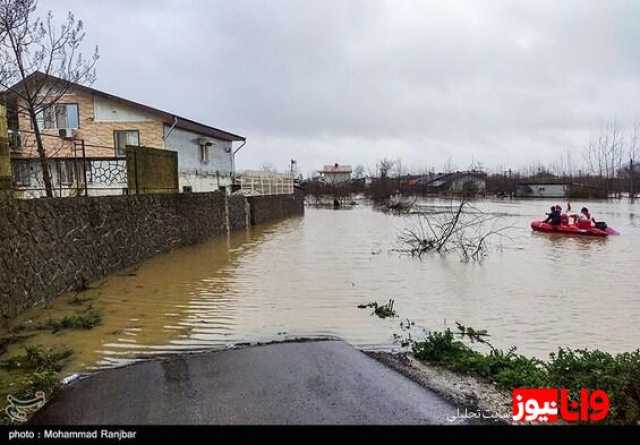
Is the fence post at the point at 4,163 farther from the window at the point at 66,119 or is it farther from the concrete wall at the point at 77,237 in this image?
the window at the point at 66,119

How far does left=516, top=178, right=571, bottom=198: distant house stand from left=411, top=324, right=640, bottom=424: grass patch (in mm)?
64454

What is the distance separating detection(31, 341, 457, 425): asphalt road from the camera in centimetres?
343

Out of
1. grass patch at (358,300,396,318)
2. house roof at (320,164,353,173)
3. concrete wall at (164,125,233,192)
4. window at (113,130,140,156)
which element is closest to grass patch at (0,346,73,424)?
grass patch at (358,300,396,318)

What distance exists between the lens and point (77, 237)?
9.12 m

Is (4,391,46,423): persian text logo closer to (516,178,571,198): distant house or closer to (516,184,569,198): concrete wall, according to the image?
(516,184,569,198): concrete wall

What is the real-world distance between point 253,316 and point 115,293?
324 cm

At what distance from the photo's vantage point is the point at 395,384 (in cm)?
414

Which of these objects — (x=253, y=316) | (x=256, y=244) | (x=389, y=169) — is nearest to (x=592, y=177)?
(x=389, y=169)

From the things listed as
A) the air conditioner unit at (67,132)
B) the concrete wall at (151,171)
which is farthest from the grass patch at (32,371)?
the air conditioner unit at (67,132)

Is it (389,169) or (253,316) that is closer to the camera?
(253,316)

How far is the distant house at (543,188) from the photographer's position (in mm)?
63312

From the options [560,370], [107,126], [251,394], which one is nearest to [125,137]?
[107,126]

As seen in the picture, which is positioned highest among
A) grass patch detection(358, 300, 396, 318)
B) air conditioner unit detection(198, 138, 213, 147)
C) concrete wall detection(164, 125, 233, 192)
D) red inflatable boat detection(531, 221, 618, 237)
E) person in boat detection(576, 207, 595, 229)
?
air conditioner unit detection(198, 138, 213, 147)
